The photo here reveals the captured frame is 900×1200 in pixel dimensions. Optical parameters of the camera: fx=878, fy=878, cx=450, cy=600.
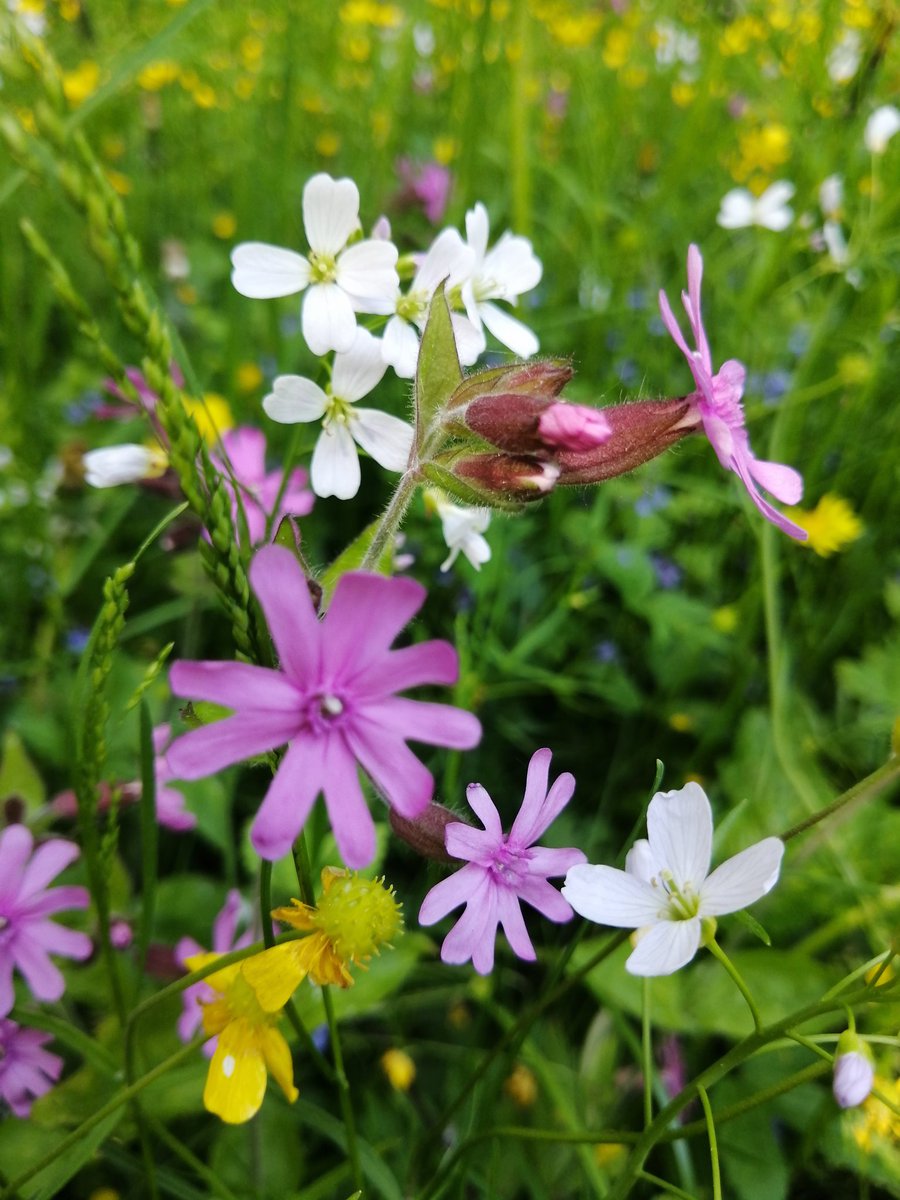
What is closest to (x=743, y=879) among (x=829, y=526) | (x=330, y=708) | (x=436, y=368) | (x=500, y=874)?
(x=500, y=874)

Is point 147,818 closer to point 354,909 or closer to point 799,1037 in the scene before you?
point 354,909

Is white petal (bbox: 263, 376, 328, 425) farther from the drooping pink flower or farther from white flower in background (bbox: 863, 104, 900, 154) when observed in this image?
white flower in background (bbox: 863, 104, 900, 154)

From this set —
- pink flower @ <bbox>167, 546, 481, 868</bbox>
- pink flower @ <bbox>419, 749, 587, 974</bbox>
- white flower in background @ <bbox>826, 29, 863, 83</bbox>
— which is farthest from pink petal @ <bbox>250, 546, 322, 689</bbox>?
white flower in background @ <bbox>826, 29, 863, 83</bbox>

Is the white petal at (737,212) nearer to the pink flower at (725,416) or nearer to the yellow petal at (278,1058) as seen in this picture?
the pink flower at (725,416)

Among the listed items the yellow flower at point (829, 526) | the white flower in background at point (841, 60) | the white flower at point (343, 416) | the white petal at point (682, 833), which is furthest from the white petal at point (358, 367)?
the white flower in background at point (841, 60)

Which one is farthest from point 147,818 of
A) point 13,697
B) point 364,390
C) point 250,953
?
point 13,697
